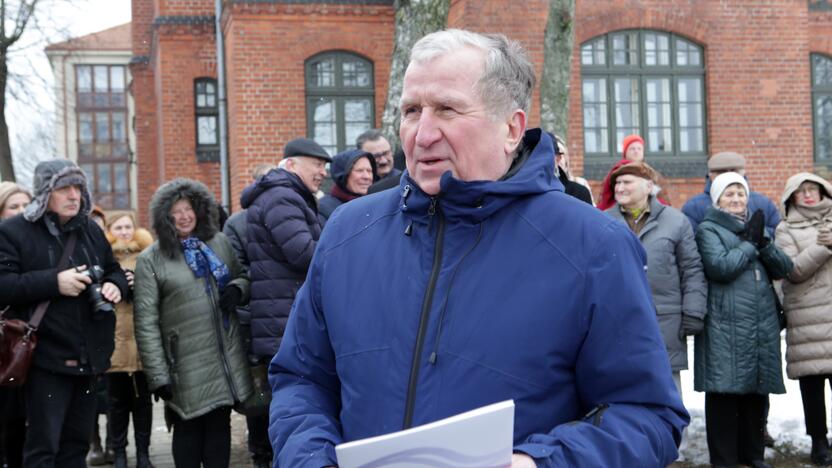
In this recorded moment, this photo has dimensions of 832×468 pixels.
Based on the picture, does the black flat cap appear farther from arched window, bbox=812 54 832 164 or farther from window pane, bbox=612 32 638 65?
arched window, bbox=812 54 832 164

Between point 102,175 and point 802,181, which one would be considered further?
point 102,175

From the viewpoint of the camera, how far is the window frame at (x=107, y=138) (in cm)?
6169

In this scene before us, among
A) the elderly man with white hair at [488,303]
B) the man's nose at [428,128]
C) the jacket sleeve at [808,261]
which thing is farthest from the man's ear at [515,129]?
the jacket sleeve at [808,261]

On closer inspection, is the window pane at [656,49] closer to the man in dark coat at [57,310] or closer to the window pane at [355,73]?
the window pane at [355,73]

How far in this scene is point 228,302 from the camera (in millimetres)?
6375

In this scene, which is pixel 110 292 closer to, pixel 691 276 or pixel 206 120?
pixel 691 276

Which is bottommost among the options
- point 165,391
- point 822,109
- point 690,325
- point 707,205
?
point 165,391

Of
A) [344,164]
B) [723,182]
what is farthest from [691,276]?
[344,164]

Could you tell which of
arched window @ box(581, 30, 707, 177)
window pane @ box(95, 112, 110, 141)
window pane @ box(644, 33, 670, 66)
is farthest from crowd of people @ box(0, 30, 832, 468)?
window pane @ box(95, 112, 110, 141)

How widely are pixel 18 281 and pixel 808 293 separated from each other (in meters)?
5.31

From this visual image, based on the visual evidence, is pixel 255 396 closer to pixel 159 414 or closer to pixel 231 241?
pixel 231 241

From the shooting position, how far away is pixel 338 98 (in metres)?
18.0

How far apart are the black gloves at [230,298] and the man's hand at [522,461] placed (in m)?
4.43

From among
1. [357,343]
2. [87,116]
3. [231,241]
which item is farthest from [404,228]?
[87,116]
